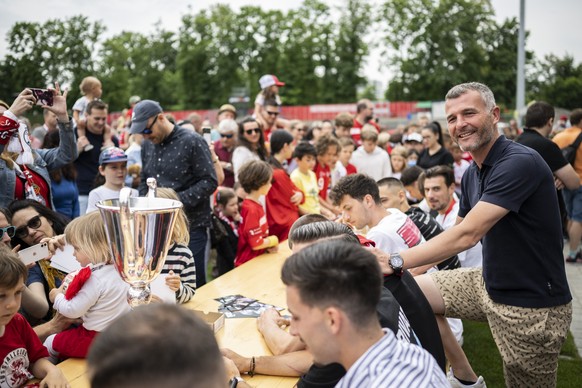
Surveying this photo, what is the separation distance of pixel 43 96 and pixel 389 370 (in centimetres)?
335

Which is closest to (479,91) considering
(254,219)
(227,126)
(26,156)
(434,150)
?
(254,219)

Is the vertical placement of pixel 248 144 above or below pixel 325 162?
above

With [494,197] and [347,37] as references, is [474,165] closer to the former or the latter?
[494,197]

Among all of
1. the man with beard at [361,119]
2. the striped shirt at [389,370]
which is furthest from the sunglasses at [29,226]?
the man with beard at [361,119]

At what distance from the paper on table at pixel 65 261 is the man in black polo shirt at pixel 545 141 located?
15.1 ft

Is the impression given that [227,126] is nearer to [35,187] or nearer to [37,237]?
[35,187]

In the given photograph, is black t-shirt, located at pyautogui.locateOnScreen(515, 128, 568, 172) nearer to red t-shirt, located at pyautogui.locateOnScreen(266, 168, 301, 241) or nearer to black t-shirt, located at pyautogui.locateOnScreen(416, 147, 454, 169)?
black t-shirt, located at pyautogui.locateOnScreen(416, 147, 454, 169)

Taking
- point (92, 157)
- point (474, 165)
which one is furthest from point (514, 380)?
point (92, 157)

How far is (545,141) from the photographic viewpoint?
5.48 meters

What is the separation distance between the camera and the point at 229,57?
48875 mm

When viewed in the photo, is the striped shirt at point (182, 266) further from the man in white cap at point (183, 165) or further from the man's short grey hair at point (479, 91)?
the man's short grey hair at point (479, 91)

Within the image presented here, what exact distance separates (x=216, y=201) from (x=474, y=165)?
338cm

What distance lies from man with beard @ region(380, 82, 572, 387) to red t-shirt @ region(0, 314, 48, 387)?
160 cm

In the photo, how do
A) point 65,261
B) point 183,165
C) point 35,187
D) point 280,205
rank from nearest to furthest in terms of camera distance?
point 65,261, point 35,187, point 183,165, point 280,205
